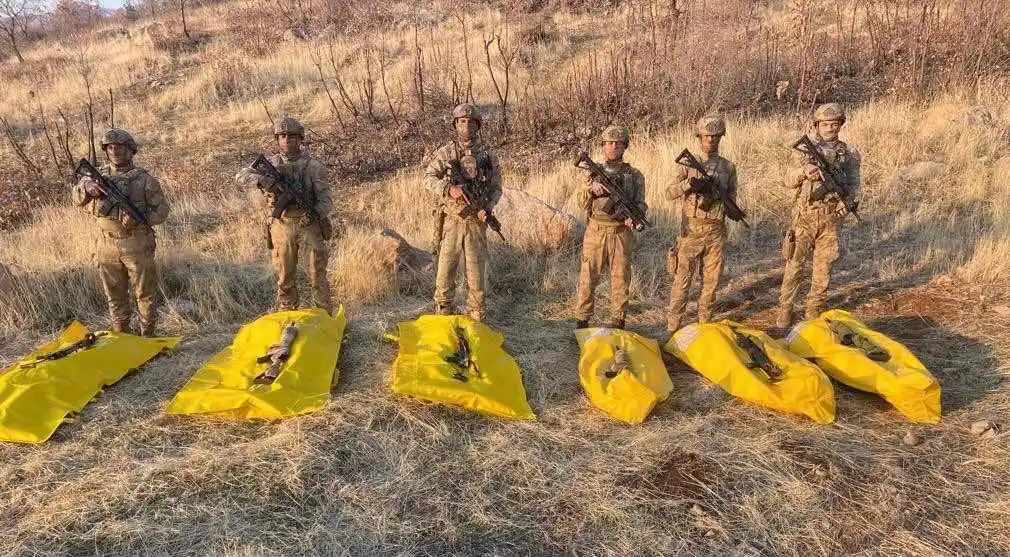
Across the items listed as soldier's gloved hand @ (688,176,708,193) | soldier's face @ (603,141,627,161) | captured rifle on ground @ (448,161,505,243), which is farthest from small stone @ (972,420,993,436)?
captured rifle on ground @ (448,161,505,243)

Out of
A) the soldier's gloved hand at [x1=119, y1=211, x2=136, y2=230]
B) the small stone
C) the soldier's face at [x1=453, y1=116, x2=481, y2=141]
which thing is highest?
Result: the soldier's face at [x1=453, y1=116, x2=481, y2=141]

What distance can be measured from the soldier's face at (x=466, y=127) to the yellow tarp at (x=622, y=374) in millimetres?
1802

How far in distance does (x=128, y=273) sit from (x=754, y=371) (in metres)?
4.94

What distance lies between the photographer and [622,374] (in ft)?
11.9

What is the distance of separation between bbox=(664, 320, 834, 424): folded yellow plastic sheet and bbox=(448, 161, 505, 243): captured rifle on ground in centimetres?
170

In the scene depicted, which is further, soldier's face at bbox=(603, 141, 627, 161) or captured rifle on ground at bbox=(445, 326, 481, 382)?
soldier's face at bbox=(603, 141, 627, 161)

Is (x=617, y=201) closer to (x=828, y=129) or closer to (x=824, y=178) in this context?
(x=824, y=178)

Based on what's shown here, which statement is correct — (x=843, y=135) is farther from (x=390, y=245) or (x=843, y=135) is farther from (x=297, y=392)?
(x=297, y=392)

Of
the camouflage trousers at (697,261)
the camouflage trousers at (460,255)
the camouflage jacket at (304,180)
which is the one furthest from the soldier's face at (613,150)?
the camouflage jacket at (304,180)

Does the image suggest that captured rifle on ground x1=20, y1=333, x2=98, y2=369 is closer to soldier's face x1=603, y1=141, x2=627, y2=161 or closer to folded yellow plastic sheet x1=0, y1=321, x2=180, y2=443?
folded yellow plastic sheet x1=0, y1=321, x2=180, y2=443

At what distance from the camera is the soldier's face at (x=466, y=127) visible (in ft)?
14.6

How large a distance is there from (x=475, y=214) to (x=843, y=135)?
20.7 feet

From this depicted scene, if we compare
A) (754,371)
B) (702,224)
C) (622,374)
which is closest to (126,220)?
(622,374)

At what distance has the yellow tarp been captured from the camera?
11.7 feet
